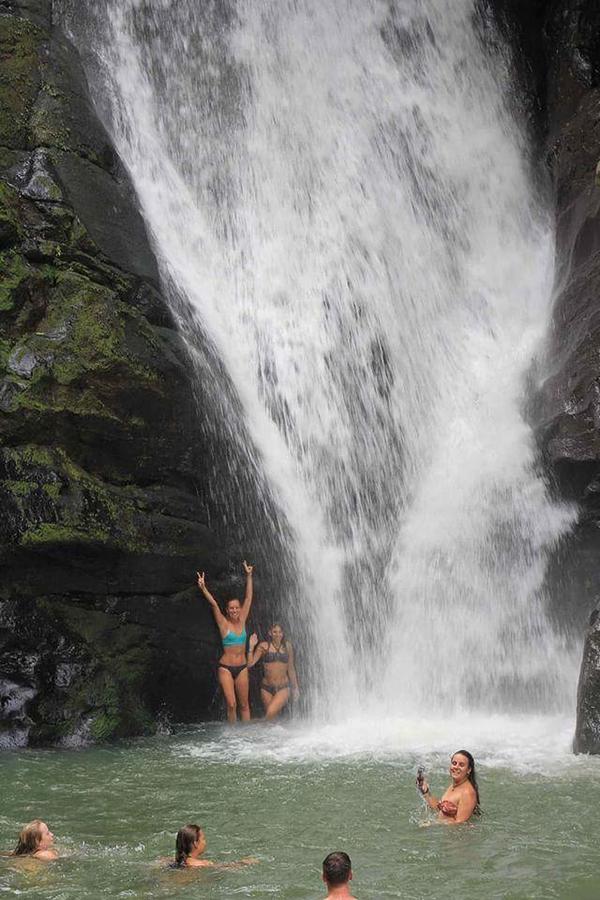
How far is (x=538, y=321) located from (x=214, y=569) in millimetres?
8227

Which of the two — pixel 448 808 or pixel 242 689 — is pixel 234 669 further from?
pixel 448 808

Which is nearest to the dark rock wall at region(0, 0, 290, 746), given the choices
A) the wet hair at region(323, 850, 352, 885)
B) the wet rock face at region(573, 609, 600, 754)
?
the wet rock face at region(573, 609, 600, 754)

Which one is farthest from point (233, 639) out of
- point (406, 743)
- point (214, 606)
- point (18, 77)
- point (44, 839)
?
point (18, 77)

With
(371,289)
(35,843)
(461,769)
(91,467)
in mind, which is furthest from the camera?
(371,289)

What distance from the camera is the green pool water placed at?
6.37m

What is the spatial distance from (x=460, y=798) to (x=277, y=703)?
19.8 ft

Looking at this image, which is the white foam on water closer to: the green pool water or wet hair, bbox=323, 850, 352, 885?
the green pool water

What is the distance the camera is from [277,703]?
13.4 m

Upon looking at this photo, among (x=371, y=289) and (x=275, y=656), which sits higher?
(x=371, y=289)

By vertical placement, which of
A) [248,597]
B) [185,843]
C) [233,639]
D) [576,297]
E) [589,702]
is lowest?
[185,843]

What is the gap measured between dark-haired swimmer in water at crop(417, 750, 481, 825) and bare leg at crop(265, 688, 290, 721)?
5.68 m

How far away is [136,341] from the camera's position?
528 inches

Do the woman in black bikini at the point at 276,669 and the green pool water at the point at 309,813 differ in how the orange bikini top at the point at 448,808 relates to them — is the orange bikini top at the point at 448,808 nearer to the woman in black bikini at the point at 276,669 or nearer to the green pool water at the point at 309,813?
the green pool water at the point at 309,813

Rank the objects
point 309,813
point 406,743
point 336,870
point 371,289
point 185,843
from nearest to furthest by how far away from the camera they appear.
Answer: point 336,870 → point 185,843 → point 309,813 → point 406,743 → point 371,289
